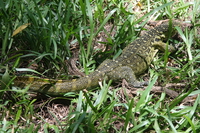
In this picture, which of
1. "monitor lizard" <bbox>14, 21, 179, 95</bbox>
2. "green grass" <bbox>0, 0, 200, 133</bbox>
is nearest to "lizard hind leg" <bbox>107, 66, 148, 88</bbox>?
"monitor lizard" <bbox>14, 21, 179, 95</bbox>

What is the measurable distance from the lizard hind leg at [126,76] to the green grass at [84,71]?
0.25m

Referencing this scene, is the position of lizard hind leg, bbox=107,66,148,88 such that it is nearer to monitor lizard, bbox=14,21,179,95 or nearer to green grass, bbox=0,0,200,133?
monitor lizard, bbox=14,21,179,95

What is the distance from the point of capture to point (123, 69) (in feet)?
16.1

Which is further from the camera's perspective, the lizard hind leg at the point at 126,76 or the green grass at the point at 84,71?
the lizard hind leg at the point at 126,76

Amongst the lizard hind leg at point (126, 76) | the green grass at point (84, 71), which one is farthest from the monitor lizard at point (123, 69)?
the green grass at point (84, 71)

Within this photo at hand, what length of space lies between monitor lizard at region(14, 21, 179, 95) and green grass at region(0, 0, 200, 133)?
Result: 153 mm

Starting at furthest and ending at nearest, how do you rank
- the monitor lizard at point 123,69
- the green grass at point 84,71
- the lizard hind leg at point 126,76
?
the lizard hind leg at point 126,76, the monitor lizard at point 123,69, the green grass at point 84,71

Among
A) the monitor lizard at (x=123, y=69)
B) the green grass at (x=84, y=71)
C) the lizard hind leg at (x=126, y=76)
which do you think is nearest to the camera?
the green grass at (x=84, y=71)

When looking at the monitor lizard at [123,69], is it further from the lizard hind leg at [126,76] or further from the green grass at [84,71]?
the green grass at [84,71]

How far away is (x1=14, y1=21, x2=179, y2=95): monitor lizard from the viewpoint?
4.18 m

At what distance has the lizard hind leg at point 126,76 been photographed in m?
4.78

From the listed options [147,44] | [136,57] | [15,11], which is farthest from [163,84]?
[15,11]

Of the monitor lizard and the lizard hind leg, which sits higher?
the monitor lizard

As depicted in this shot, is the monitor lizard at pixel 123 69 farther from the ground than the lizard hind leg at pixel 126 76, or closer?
farther from the ground
